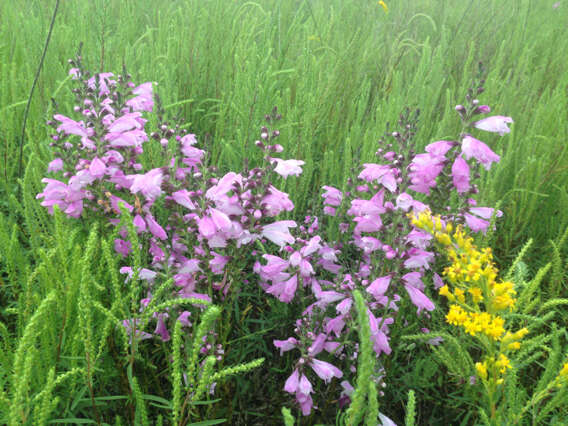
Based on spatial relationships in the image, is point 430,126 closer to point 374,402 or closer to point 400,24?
point 400,24

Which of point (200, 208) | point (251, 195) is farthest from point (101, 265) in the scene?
point (251, 195)

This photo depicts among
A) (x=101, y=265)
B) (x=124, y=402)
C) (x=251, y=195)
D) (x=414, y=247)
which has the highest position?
(x=251, y=195)

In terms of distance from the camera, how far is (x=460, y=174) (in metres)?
1.32

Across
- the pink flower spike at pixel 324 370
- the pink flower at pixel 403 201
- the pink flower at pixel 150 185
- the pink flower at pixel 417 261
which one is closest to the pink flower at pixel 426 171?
the pink flower at pixel 403 201

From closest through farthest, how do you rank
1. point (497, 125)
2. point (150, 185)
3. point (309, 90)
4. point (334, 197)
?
point (150, 185)
point (497, 125)
point (334, 197)
point (309, 90)

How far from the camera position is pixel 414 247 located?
4.10ft

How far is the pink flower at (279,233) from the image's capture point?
3.96ft

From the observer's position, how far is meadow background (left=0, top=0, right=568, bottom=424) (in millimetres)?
1478

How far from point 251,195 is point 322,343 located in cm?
49

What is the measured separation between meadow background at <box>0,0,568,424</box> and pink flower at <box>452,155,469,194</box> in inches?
13.7

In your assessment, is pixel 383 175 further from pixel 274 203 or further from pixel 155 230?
pixel 155 230

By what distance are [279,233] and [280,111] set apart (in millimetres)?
1230

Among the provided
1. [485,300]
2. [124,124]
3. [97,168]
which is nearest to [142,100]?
[124,124]

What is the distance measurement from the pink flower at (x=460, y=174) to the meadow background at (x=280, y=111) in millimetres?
348
